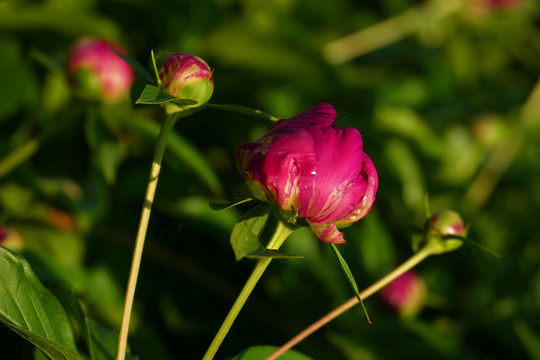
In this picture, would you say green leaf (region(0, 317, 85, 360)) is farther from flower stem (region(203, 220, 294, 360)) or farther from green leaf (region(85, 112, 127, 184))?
green leaf (region(85, 112, 127, 184))

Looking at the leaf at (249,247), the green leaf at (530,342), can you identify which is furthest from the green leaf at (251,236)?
the green leaf at (530,342)

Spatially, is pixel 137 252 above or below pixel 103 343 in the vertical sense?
above

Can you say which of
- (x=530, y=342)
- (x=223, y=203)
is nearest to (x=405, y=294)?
(x=530, y=342)

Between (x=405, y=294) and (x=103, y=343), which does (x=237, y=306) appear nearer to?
(x=103, y=343)

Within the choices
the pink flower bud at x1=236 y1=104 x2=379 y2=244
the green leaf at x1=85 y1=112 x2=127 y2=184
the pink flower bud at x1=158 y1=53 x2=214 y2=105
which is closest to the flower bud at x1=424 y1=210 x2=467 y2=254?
the pink flower bud at x1=236 y1=104 x2=379 y2=244

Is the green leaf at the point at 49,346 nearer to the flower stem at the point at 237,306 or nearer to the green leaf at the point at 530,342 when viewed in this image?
the flower stem at the point at 237,306

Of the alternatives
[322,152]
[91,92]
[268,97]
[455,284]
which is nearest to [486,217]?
[455,284]

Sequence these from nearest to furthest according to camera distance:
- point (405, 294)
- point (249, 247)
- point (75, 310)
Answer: point (249, 247) → point (75, 310) → point (405, 294)
